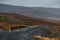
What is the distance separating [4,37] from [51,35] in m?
0.29

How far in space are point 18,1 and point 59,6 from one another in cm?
39

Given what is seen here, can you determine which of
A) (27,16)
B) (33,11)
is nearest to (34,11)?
(33,11)

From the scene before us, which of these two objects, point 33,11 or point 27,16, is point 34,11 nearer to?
point 33,11

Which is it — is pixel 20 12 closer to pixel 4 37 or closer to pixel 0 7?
pixel 0 7

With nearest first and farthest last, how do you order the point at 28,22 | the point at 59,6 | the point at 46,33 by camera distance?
the point at 46,33
the point at 28,22
the point at 59,6

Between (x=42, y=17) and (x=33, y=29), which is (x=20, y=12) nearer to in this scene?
(x=42, y=17)

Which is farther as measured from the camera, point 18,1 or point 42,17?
point 18,1

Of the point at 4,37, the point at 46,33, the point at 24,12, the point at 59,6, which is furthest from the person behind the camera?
the point at 59,6

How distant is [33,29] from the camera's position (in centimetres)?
82

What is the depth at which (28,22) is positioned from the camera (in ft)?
3.13

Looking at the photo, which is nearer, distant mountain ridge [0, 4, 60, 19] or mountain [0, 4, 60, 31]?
mountain [0, 4, 60, 31]

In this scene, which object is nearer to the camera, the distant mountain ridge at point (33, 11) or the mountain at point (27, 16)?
the mountain at point (27, 16)

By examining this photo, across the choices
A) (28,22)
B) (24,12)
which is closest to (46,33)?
(28,22)

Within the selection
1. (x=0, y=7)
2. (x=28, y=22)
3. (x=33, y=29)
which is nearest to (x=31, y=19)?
(x=28, y=22)
